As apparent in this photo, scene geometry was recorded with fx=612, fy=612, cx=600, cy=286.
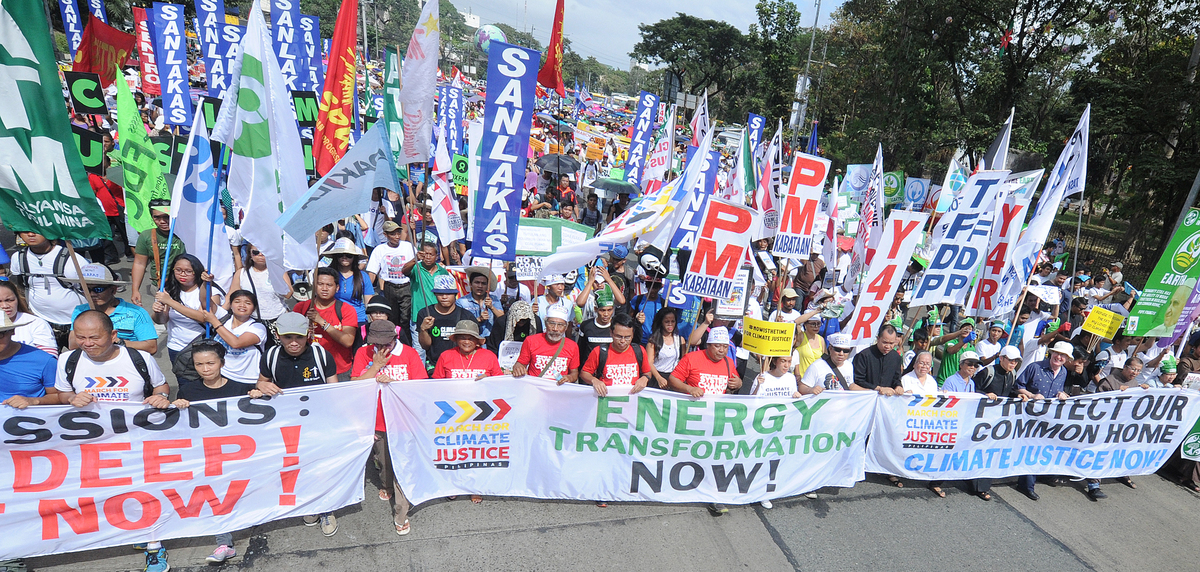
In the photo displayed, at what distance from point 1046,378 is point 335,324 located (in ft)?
20.8

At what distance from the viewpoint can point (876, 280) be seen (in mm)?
5660

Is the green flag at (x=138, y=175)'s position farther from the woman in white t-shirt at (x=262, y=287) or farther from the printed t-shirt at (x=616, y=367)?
the printed t-shirt at (x=616, y=367)

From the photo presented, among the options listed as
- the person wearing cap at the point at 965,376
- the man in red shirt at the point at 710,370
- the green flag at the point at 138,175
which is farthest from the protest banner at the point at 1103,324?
the green flag at the point at 138,175

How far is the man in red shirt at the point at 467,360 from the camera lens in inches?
180

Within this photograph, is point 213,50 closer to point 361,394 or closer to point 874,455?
point 361,394

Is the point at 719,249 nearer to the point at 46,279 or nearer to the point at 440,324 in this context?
the point at 440,324

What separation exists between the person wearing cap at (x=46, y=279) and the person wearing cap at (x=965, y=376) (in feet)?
24.4

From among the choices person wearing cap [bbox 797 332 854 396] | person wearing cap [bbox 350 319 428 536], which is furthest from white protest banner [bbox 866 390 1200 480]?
person wearing cap [bbox 350 319 428 536]

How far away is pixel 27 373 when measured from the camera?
3787 mm

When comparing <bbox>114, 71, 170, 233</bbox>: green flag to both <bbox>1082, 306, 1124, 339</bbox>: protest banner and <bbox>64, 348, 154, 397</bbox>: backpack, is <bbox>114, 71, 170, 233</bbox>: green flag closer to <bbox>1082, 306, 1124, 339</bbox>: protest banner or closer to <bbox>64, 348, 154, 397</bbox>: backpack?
<bbox>64, 348, 154, 397</bbox>: backpack

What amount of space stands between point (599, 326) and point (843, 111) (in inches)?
1410

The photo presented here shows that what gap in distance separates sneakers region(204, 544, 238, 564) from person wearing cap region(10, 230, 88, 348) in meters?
2.38

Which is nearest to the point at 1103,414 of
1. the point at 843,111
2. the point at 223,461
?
the point at 223,461

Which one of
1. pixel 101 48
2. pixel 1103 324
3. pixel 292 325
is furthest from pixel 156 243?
pixel 1103 324
